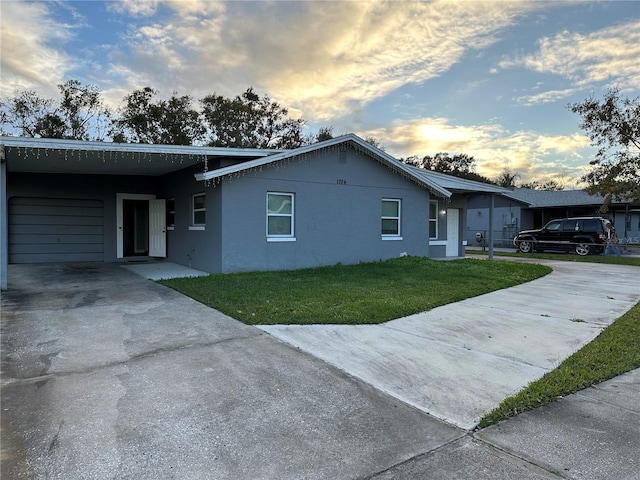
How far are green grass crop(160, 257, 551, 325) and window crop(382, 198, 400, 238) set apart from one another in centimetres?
141

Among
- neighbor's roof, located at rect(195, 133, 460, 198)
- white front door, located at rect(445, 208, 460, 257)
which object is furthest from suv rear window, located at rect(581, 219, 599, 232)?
neighbor's roof, located at rect(195, 133, 460, 198)

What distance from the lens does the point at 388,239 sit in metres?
13.6

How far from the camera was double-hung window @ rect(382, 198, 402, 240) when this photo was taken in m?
13.6

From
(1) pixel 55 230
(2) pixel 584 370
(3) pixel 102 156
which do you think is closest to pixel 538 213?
(2) pixel 584 370

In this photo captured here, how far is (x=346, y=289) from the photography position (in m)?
8.47

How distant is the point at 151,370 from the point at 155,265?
8.96 m

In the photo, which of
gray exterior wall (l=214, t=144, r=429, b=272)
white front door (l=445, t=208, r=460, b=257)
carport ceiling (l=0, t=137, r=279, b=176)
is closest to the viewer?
carport ceiling (l=0, t=137, r=279, b=176)

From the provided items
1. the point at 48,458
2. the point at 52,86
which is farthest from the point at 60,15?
the point at 52,86

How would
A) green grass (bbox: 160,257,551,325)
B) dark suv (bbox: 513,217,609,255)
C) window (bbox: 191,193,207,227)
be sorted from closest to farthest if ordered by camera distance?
green grass (bbox: 160,257,551,325)
window (bbox: 191,193,207,227)
dark suv (bbox: 513,217,609,255)

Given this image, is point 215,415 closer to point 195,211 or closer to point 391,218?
point 195,211

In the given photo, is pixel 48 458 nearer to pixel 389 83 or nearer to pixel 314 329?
Result: pixel 314 329

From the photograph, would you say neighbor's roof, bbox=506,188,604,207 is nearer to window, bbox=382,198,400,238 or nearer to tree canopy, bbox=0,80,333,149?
window, bbox=382,198,400,238

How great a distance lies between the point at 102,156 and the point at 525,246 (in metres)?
21.0

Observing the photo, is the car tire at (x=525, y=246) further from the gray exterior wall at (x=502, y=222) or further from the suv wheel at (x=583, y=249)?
the gray exterior wall at (x=502, y=222)
